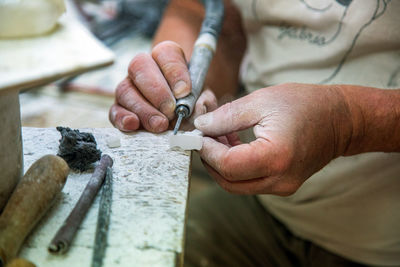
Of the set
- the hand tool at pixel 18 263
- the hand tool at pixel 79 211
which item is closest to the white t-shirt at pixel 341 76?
the hand tool at pixel 79 211

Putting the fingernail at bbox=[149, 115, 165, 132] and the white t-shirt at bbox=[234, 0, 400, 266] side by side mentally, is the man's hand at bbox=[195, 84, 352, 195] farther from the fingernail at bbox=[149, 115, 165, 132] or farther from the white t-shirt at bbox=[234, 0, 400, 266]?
the white t-shirt at bbox=[234, 0, 400, 266]

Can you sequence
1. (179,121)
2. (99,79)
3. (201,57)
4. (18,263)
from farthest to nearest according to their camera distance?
1. (99,79)
2. (201,57)
3. (179,121)
4. (18,263)

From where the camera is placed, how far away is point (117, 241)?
2.03ft

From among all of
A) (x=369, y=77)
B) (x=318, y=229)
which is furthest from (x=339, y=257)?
(x=369, y=77)

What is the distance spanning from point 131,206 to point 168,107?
0.98 feet

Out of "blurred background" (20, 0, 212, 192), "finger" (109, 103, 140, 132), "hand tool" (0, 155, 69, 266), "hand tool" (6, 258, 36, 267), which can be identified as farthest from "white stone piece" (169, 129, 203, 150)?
"blurred background" (20, 0, 212, 192)

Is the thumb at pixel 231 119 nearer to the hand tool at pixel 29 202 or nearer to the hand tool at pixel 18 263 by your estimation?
the hand tool at pixel 29 202

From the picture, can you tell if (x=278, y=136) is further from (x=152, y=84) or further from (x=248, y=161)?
(x=152, y=84)

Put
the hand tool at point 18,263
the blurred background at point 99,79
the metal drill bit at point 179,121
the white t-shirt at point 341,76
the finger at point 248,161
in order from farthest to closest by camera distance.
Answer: the blurred background at point 99,79
the white t-shirt at point 341,76
the metal drill bit at point 179,121
the finger at point 248,161
the hand tool at point 18,263

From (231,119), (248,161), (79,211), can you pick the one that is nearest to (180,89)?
(231,119)

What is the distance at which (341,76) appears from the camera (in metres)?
1.12

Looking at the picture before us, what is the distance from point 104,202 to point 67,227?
0.08m

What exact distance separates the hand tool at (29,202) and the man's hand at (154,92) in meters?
0.26

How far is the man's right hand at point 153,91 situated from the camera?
35.9 inches
